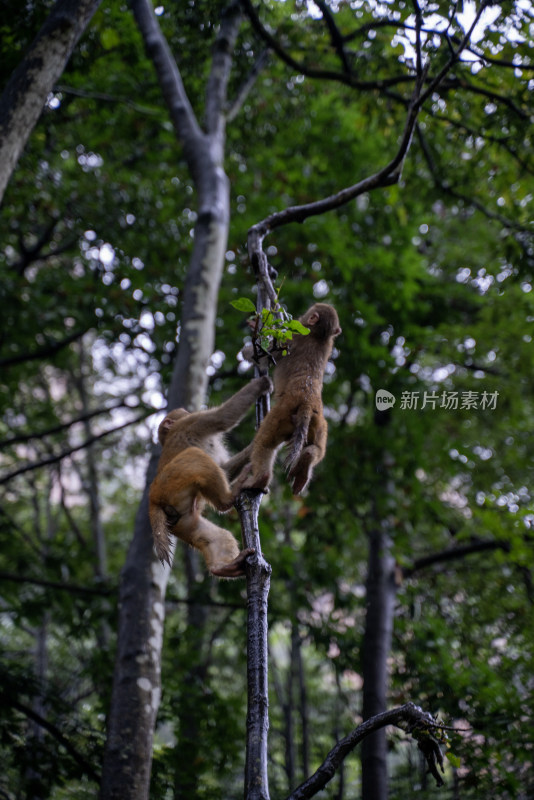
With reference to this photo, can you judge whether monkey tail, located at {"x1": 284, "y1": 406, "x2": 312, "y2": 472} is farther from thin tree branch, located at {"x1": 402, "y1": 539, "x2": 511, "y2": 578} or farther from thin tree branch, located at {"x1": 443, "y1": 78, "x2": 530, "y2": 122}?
thin tree branch, located at {"x1": 402, "y1": 539, "x2": 511, "y2": 578}

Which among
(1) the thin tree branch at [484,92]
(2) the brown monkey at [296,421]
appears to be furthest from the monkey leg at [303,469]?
(1) the thin tree branch at [484,92]

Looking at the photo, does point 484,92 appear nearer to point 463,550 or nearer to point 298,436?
point 298,436

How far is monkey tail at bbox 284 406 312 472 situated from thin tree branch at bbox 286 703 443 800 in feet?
5.85

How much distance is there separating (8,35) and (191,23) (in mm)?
2275

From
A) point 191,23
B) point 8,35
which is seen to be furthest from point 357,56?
point 8,35

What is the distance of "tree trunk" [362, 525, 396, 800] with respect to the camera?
720 cm

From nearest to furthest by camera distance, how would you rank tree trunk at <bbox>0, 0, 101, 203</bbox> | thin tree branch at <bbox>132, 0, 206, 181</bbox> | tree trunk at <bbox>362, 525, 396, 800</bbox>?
1. tree trunk at <bbox>0, 0, 101, 203</bbox>
2. tree trunk at <bbox>362, 525, 396, 800</bbox>
3. thin tree branch at <bbox>132, 0, 206, 181</bbox>

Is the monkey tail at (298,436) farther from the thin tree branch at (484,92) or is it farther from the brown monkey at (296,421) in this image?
the thin tree branch at (484,92)

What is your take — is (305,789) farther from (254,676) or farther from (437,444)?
(437,444)

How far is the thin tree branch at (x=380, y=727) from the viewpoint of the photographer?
8.70ft

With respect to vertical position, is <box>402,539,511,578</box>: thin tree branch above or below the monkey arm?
above

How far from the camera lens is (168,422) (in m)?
5.51

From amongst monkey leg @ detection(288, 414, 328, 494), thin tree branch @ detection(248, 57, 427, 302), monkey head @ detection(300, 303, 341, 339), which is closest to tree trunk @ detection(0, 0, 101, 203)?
thin tree branch @ detection(248, 57, 427, 302)

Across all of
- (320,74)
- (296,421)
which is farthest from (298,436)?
(320,74)
